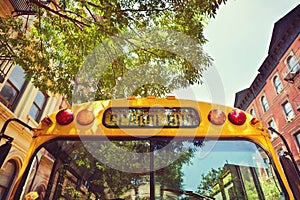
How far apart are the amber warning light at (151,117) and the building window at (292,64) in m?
16.6

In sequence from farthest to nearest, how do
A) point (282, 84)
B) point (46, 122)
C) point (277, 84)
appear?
point (277, 84) → point (282, 84) → point (46, 122)

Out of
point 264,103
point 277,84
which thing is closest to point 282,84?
point 277,84

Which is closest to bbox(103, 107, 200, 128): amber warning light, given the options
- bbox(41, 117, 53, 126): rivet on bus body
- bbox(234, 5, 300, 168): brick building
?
bbox(41, 117, 53, 126): rivet on bus body

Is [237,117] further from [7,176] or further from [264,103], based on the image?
[264,103]

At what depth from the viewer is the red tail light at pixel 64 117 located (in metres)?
2.13

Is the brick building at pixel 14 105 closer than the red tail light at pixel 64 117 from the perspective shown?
No

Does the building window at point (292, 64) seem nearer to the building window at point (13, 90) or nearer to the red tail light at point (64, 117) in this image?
the red tail light at point (64, 117)

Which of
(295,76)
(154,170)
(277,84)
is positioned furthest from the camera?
(277,84)

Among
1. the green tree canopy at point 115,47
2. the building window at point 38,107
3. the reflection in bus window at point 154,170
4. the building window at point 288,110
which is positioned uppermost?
the building window at point 288,110

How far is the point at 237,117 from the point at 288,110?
17258mm

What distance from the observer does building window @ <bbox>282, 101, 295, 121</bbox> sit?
50.5 ft

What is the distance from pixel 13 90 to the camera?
8.41 meters

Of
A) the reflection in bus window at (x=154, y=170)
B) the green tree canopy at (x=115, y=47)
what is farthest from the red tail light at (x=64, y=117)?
the green tree canopy at (x=115, y=47)

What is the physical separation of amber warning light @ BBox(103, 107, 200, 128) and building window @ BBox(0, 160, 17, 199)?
24.8 feet
